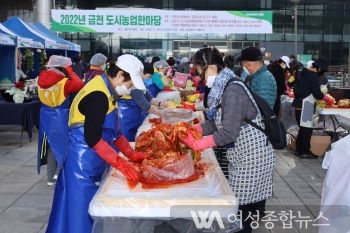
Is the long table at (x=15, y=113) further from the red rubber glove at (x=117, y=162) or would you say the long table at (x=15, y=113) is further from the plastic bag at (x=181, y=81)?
the red rubber glove at (x=117, y=162)

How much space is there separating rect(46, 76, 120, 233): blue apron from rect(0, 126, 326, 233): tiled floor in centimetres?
144

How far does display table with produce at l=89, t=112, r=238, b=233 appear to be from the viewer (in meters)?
2.50

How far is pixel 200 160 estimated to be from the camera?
145 inches

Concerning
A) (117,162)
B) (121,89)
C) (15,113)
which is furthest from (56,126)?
(15,113)

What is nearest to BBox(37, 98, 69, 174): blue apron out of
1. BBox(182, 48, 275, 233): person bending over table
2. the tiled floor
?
the tiled floor

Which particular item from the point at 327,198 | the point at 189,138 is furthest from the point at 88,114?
the point at 327,198

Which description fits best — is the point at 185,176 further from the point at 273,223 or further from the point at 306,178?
the point at 306,178

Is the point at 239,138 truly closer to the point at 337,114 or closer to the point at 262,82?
the point at 262,82

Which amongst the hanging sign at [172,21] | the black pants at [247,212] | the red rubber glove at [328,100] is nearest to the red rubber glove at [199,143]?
the black pants at [247,212]

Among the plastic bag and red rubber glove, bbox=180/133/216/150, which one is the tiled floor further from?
the plastic bag

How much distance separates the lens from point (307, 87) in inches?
331

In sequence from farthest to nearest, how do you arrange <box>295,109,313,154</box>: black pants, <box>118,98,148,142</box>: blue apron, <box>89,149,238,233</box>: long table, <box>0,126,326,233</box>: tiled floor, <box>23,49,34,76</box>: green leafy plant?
<box>23,49,34,76</box>: green leafy plant → <box>295,109,313,154</box>: black pants → <box>118,98,148,142</box>: blue apron → <box>0,126,326,233</box>: tiled floor → <box>89,149,238,233</box>: long table

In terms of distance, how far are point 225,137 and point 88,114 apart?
876 mm

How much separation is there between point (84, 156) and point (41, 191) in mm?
3090
